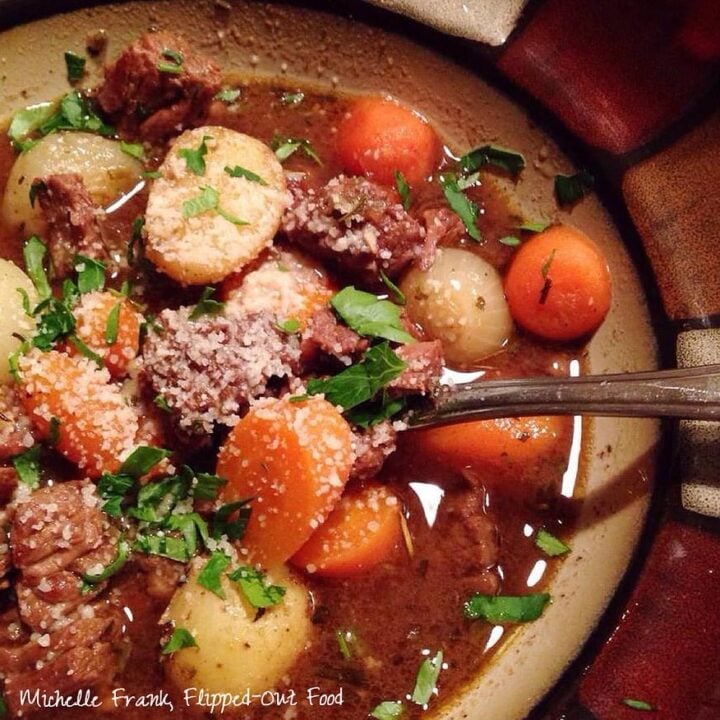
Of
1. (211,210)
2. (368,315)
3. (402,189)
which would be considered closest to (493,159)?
(402,189)

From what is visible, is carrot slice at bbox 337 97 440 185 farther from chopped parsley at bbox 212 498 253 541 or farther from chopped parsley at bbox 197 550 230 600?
chopped parsley at bbox 197 550 230 600

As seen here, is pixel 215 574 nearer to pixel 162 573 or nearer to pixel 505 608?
pixel 162 573

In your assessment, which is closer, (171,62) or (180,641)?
(180,641)

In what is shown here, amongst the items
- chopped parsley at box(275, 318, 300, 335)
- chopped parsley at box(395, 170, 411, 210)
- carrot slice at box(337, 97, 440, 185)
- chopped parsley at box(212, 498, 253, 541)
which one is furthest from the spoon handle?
carrot slice at box(337, 97, 440, 185)

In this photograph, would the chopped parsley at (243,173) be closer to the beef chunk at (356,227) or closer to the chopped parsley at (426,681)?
the beef chunk at (356,227)

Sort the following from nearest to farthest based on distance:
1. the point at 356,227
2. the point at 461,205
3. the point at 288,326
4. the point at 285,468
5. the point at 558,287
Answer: the point at 285,468, the point at 288,326, the point at 356,227, the point at 558,287, the point at 461,205

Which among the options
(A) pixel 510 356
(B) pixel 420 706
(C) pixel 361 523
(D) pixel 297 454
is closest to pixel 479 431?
(A) pixel 510 356
